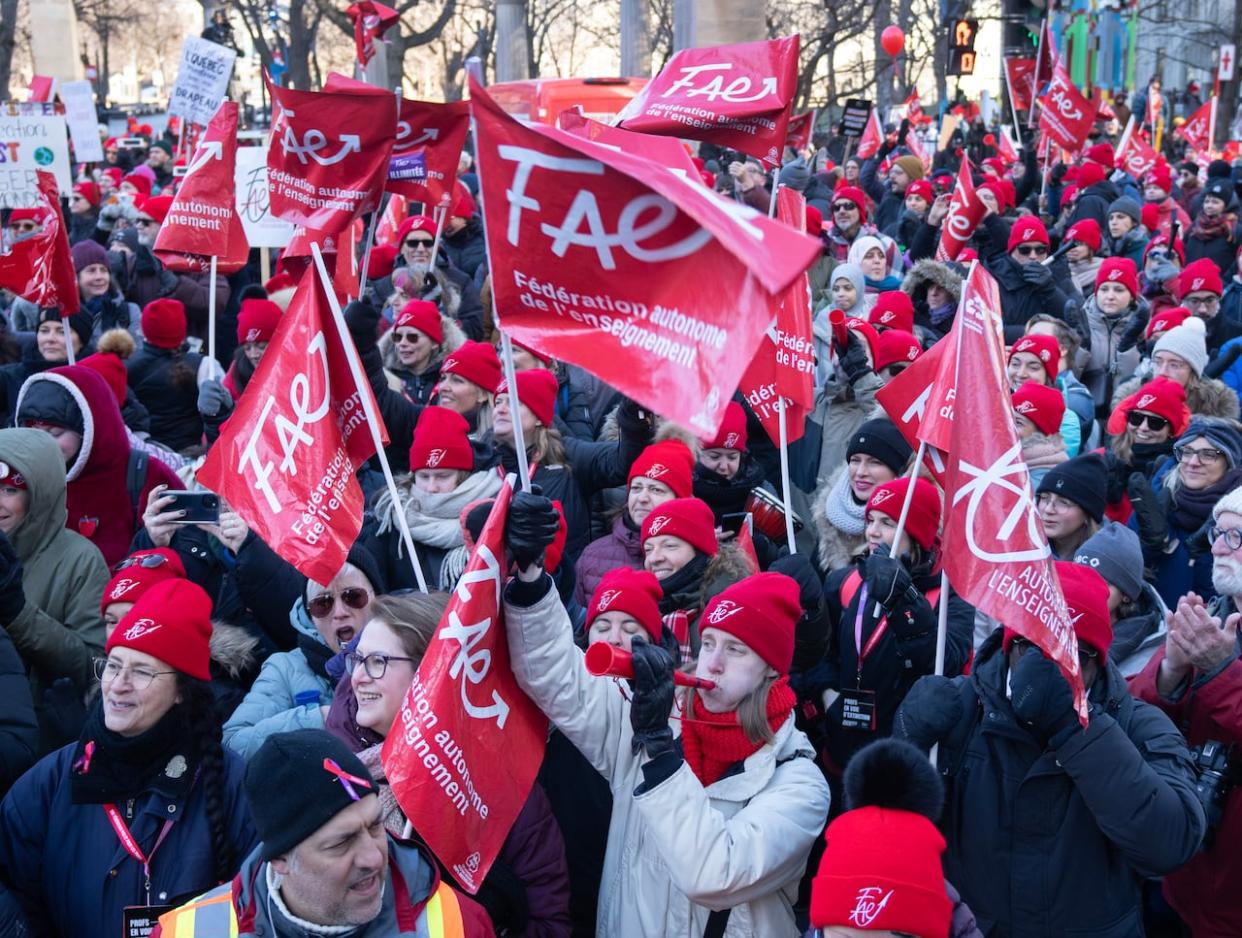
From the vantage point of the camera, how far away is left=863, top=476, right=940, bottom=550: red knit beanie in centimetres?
468

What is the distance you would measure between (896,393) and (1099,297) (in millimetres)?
4560

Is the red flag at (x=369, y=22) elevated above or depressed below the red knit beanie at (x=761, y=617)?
above

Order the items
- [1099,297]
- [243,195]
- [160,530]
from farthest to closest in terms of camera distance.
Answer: [243,195], [1099,297], [160,530]

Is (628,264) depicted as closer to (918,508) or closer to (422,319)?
(918,508)

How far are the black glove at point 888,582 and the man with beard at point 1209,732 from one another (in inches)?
28.3

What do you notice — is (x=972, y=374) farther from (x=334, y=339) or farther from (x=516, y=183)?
(x=334, y=339)

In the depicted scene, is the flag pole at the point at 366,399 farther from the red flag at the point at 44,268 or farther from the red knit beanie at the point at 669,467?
the red flag at the point at 44,268

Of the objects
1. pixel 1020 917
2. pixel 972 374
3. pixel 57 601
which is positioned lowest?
pixel 1020 917

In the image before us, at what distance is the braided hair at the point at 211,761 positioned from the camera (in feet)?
11.2

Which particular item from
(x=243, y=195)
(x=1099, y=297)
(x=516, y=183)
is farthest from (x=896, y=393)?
(x=243, y=195)

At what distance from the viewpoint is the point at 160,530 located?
16.8ft

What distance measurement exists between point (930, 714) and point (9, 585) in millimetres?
2525

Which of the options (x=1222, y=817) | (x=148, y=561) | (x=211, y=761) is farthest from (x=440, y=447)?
(x=1222, y=817)

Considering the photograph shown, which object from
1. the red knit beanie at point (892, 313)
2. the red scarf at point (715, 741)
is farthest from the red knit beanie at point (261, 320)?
the red scarf at point (715, 741)
